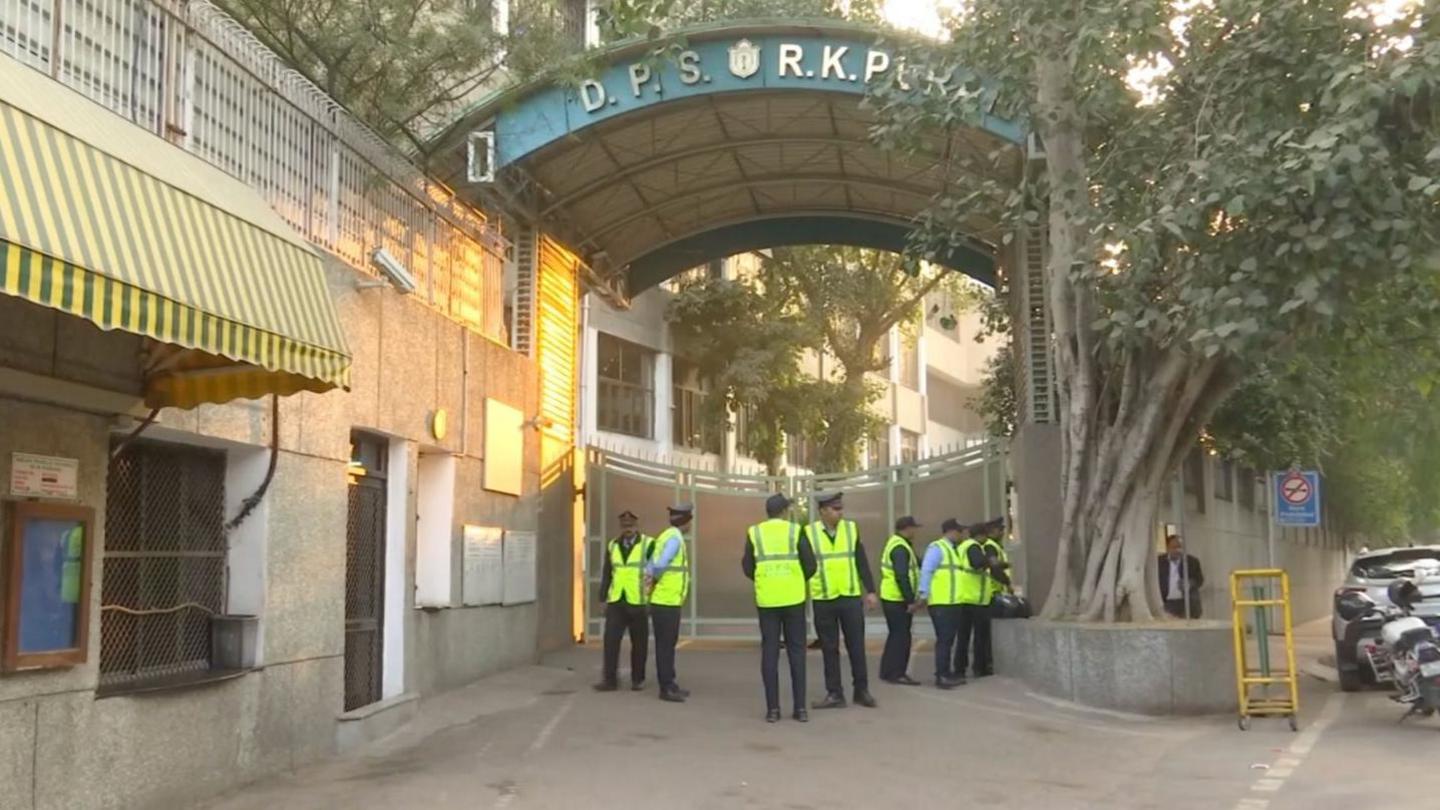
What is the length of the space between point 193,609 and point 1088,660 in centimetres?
708

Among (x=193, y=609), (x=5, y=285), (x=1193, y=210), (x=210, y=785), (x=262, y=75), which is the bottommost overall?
(x=210, y=785)

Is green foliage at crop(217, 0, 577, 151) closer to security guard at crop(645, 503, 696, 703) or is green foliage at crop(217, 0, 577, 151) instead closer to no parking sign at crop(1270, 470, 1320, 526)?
security guard at crop(645, 503, 696, 703)

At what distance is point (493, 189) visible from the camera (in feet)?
44.9

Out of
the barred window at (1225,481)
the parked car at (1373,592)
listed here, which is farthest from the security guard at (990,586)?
the barred window at (1225,481)

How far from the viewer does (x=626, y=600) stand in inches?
451

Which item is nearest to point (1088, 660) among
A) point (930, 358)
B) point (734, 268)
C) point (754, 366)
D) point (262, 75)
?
point (262, 75)

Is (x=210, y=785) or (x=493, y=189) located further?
(x=493, y=189)

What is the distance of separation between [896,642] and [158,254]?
822 centimetres

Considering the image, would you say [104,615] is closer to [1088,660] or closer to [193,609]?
[193,609]

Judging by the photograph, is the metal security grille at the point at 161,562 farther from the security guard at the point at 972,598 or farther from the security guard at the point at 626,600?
the security guard at the point at 972,598

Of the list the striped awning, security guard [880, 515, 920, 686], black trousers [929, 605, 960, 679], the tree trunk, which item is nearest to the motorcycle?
the tree trunk

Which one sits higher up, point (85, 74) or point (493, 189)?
point (493, 189)

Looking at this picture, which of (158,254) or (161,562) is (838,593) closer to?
(161,562)

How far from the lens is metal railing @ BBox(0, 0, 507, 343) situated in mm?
6816
